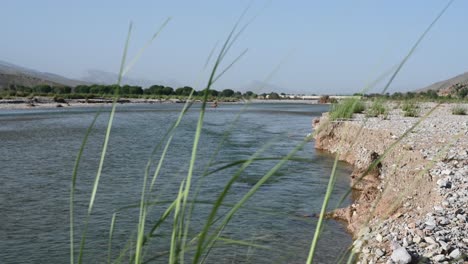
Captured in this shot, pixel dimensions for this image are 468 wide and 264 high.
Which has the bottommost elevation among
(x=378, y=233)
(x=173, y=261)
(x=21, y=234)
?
(x=21, y=234)

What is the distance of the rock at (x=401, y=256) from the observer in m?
4.04

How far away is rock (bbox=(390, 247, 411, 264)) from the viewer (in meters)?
4.04

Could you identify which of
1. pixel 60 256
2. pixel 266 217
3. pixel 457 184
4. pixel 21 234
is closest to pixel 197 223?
pixel 266 217

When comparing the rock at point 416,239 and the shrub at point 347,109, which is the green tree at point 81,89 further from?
the rock at point 416,239

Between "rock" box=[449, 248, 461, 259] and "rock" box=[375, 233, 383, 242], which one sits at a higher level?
"rock" box=[449, 248, 461, 259]

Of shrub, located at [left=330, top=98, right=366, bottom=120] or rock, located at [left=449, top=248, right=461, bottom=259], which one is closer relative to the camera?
shrub, located at [left=330, top=98, right=366, bottom=120]

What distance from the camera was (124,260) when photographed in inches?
205

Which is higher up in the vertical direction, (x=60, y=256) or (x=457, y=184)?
(x=457, y=184)

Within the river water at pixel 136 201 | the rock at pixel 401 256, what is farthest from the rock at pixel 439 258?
the river water at pixel 136 201

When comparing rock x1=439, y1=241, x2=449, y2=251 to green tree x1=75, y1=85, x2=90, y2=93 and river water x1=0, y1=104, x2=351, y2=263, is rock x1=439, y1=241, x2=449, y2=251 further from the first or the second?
green tree x1=75, y1=85, x2=90, y2=93

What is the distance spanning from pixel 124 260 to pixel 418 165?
15.5 ft

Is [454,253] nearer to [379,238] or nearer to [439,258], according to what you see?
[439,258]

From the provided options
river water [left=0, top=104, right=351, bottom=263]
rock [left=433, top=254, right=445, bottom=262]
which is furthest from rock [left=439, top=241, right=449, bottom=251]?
river water [left=0, top=104, right=351, bottom=263]

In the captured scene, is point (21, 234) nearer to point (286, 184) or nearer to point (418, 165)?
point (286, 184)
